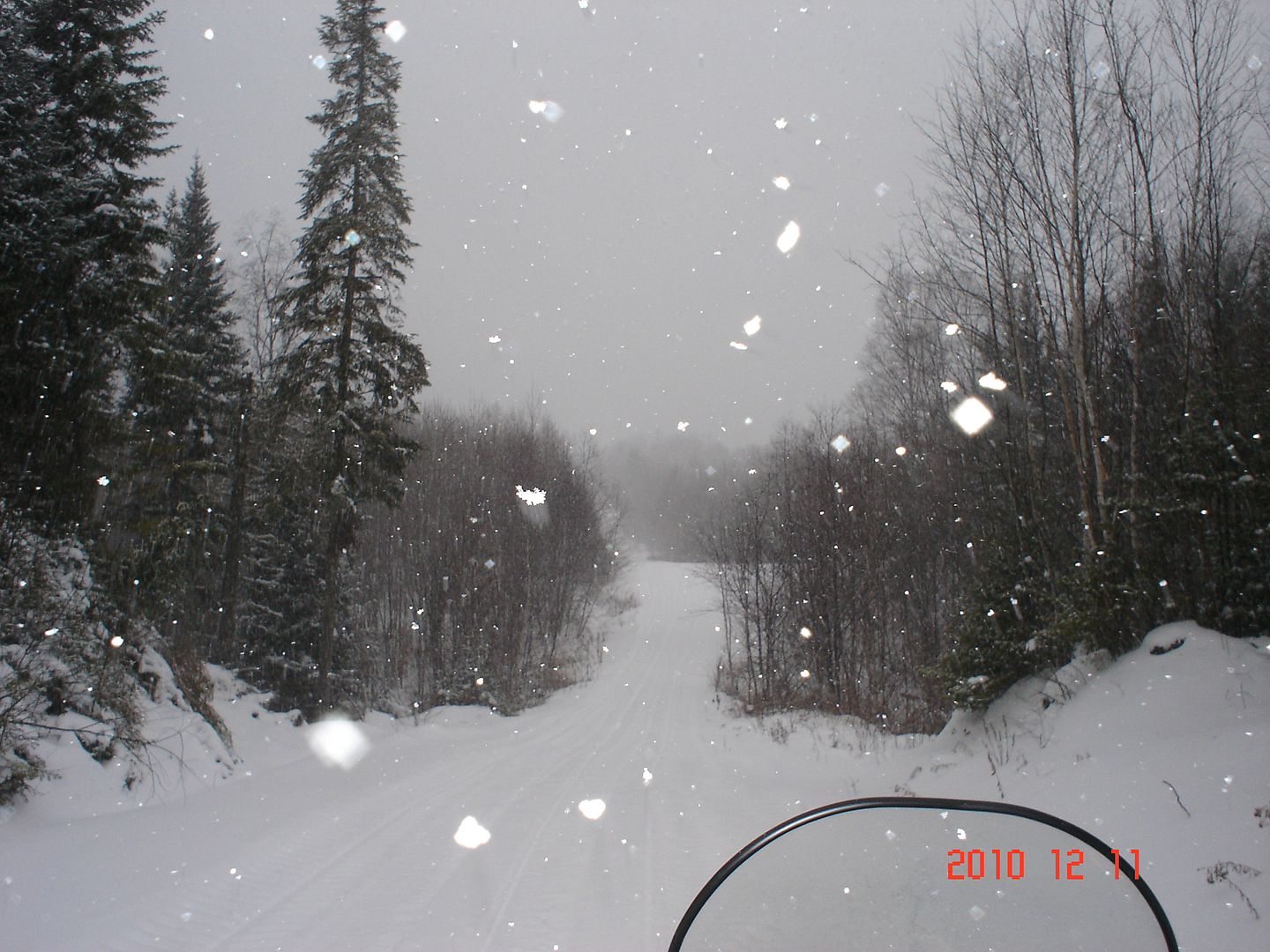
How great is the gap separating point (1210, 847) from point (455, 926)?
4754 millimetres

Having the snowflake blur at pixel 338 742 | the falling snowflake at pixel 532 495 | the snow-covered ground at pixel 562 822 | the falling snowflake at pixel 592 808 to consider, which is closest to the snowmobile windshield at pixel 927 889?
the snow-covered ground at pixel 562 822

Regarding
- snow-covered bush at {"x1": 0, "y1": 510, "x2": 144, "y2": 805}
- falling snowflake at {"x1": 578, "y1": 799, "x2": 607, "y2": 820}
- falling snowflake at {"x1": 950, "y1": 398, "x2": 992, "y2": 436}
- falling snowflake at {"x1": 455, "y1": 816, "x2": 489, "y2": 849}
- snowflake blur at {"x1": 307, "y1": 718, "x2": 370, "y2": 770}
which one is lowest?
snowflake blur at {"x1": 307, "y1": 718, "x2": 370, "y2": 770}

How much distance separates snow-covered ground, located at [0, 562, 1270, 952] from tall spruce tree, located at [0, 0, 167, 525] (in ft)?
15.1

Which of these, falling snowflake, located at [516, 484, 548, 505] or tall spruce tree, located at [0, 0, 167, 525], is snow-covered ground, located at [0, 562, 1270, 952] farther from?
falling snowflake, located at [516, 484, 548, 505]

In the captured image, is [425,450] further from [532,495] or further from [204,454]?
[532,495]

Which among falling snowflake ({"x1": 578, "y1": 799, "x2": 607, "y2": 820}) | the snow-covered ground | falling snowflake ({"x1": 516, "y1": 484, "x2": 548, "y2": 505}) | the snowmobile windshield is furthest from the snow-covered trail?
falling snowflake ({"x1": 516, "y1": 484, "x2": 548, "y2": 505})

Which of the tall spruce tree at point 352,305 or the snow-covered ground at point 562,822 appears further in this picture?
the tall spruce tree at point 352,305

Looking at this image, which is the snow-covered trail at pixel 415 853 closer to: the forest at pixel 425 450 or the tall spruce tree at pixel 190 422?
the forest at pixel 425 450

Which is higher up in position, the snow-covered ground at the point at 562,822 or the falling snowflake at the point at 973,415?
the falling snowflake at the point at 973,415

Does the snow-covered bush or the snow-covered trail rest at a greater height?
the snow-covered bush

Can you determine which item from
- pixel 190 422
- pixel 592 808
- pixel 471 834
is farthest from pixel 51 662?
pixel 190 422

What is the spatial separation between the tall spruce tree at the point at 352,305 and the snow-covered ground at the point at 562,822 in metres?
6.51

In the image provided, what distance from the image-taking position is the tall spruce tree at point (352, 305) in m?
16.0

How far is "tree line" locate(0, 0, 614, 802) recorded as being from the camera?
9.38m
